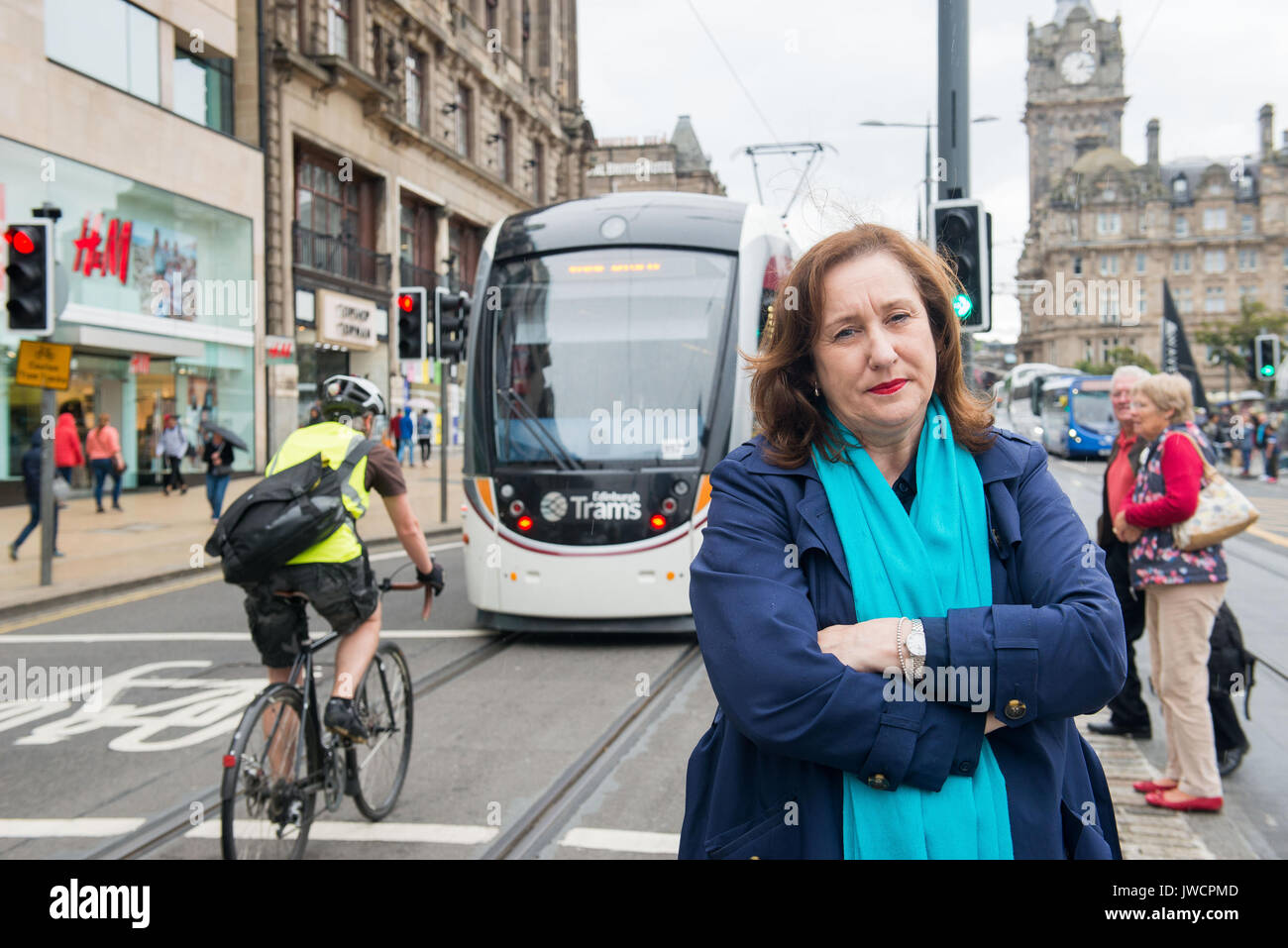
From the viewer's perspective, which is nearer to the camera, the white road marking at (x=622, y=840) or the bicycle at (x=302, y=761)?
the bicycle at (x=302, y=761)

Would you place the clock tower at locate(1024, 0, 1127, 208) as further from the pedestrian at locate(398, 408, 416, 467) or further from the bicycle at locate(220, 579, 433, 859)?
the bicycle at locate(220, 579, 433, 859)

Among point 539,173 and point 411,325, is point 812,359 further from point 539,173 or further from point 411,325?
point 539,173

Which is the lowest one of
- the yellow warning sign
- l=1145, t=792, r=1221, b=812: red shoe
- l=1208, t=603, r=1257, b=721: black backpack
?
l=1145, t=792, r=1221, b=812: red shoe

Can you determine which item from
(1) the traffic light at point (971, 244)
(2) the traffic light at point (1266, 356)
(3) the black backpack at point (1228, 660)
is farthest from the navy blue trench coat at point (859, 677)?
(2) the traffic light at point (1266, 356)

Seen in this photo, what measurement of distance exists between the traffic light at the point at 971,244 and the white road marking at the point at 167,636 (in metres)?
4.29

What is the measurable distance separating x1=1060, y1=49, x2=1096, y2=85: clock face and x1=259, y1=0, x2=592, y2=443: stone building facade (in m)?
93.0

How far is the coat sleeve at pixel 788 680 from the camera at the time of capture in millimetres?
1665

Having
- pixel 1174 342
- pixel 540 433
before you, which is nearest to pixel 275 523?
pixel 540 433

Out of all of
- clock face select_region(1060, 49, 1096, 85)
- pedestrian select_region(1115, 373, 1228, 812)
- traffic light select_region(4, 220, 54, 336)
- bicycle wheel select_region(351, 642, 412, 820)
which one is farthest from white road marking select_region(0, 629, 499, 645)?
clock face select_region(1060, 49, 1096, 85)

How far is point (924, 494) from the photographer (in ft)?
5.96

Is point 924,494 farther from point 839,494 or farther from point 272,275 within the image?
point 272,275

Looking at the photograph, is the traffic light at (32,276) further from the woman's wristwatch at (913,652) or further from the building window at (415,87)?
the building window at (415,87)

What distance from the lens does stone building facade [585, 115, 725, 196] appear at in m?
74.3
